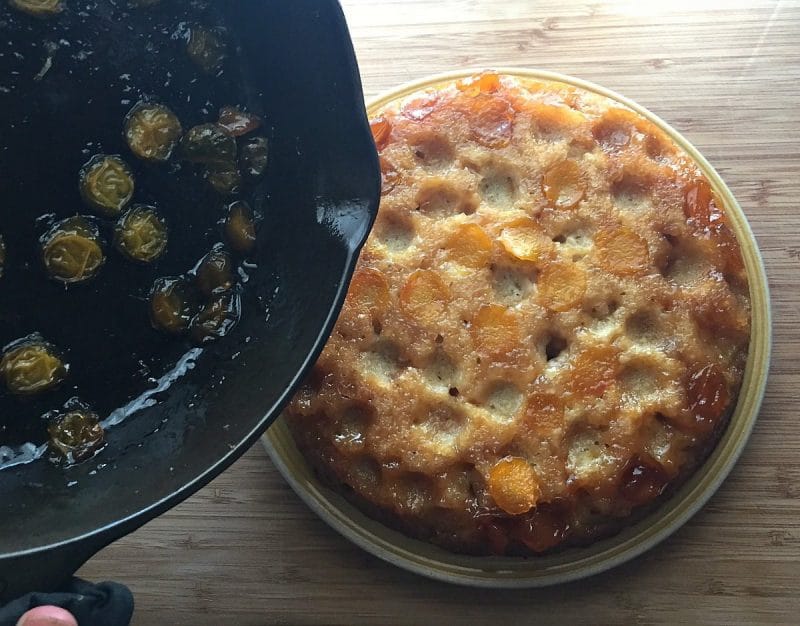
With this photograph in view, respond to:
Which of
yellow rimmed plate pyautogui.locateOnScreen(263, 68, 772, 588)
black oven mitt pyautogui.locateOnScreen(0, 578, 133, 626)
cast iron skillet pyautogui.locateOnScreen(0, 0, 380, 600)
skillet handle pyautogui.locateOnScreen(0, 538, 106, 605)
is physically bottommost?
yellow rimmed plate pyautogui.locateOnScreen(263, 68, 772, 588)

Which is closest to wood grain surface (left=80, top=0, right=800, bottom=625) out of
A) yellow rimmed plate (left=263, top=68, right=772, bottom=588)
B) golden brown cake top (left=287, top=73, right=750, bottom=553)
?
yellow rimmed plate (left=263, top=68, right=772, bottom=588)

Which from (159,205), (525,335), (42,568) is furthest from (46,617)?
(525,335)

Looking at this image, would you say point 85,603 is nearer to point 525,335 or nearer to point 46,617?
point 46,617

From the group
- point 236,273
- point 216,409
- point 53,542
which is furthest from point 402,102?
point 53,542

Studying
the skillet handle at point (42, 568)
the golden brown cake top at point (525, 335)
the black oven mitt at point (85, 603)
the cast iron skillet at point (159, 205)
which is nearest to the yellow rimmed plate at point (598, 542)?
the golden brown cake top at point (525, 335)

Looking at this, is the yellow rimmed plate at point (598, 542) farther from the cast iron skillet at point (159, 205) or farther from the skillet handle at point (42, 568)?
the skillet handle at point (42, 568)

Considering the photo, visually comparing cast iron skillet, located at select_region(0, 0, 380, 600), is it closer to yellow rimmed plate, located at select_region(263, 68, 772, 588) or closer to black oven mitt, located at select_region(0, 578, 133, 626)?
black oven mitt, located at select_region(0, 578, 133, 626)
